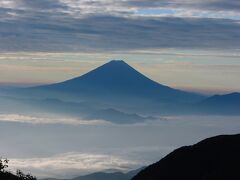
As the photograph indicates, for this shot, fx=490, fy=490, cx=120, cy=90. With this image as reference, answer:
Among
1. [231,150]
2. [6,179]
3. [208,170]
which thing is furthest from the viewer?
[231,150]

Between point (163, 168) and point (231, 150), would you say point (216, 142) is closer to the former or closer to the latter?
point (231, 150)

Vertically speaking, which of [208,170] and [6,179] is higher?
[208,170]

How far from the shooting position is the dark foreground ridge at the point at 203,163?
83.0 metres

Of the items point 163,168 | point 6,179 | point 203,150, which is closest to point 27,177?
point 6,179

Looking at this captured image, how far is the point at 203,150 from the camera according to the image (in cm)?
9581

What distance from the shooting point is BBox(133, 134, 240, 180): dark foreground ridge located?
83000mm

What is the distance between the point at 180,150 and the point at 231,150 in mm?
11092

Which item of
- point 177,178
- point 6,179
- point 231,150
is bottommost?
point 6,179

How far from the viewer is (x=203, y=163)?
8969cm

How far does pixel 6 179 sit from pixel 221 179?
38.7 meters

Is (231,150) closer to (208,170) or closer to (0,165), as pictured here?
(208,170)

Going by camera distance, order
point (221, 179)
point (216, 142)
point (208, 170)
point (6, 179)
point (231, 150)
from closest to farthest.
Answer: point (6, 179) < point (221, 179) < point (208, 170) < point (231, 150) < point (216, 142)

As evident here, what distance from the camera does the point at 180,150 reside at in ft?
324

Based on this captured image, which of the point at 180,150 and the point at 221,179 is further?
the point at 180,150
